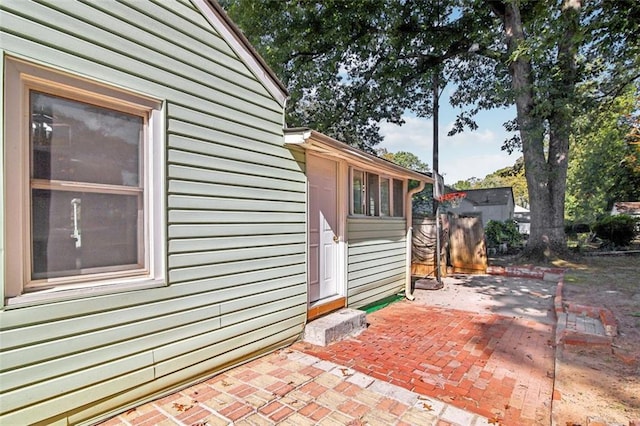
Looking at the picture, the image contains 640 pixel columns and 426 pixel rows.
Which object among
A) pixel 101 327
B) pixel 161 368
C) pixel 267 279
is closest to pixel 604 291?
pixel 267 279

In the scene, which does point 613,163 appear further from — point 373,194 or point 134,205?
point 134,205

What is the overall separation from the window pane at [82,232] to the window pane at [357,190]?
337cm

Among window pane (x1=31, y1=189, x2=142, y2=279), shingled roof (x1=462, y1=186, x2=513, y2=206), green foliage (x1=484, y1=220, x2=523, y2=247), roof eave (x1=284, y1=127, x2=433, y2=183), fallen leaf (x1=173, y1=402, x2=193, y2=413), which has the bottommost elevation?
fallen leaf (x1=173, y1=402, x2=193, y2=413)

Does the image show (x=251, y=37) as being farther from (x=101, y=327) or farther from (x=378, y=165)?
(x=101, y=327)

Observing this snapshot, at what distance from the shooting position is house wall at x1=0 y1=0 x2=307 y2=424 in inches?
78.5

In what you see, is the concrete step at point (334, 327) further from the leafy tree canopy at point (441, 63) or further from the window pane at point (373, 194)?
the leafy tree canopy at point (441, 63)

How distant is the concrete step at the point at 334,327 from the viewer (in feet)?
12.9

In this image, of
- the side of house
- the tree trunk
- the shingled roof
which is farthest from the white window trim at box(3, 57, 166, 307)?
the shingled roof

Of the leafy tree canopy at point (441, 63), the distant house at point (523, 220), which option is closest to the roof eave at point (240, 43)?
the leafy tree canopy at point (441, 63)

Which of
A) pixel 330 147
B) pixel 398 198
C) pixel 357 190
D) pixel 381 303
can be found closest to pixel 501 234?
pixel 398 198

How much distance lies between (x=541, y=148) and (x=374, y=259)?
8.76 m

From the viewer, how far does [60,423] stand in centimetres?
206

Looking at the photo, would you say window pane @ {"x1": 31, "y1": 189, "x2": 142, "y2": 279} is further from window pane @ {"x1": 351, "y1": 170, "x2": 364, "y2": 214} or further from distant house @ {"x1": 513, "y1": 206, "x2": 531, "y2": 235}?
distant house @ {"x1": 513, "y1": 206, "x2": 531, "y2": 235}

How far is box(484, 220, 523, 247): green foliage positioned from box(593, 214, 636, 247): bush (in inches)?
139
